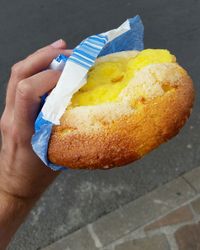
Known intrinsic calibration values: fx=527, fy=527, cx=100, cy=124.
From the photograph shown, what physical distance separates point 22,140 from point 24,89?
0.84 feet

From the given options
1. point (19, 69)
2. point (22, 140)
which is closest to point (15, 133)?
point (22, 140)

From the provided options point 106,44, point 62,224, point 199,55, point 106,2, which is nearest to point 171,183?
point 62,224

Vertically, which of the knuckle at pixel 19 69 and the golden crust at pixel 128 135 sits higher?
the knuckle at pixel 19 69

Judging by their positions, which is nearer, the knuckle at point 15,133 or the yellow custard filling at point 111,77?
the yellow custard filling at point 111,77

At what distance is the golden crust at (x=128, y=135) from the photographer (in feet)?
4.53

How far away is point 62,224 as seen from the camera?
336 cm

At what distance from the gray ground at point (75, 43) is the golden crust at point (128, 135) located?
2002 mm

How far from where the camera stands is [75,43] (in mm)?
4707

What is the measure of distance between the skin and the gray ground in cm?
155

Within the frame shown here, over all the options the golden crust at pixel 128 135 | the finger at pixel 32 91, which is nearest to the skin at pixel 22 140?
the finger at pixel 32 91

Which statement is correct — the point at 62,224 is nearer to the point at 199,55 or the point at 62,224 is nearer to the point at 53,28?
the point at 199,55

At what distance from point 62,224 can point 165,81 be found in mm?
2111

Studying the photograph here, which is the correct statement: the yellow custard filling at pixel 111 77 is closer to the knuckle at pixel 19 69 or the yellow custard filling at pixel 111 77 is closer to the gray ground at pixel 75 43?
the knuckle at pixel 19 69

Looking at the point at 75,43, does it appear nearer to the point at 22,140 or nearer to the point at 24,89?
the point at 22,140
